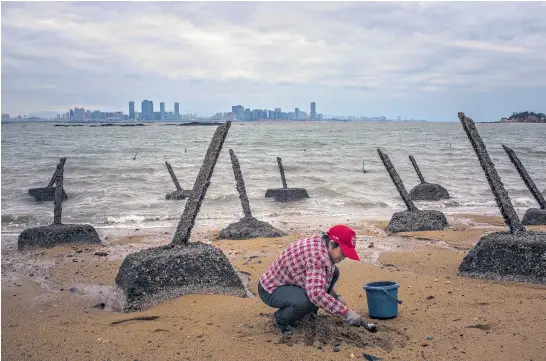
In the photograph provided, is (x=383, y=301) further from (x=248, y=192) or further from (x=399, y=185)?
(x=248, y=192)

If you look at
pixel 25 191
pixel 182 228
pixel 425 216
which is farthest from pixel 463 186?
pixel 182 228

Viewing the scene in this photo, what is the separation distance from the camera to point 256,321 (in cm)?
607

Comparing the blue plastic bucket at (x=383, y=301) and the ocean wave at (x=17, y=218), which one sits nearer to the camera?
the blue plastic bucket at (x=383, y=301)

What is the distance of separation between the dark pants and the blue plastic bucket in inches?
27.3

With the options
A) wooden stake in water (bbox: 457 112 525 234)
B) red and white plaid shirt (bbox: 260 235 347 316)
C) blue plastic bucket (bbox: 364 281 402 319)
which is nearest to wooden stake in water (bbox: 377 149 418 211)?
wooden stake in water (bbox: 457 112 525 234)

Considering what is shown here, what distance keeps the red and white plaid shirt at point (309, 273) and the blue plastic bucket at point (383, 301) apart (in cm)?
61

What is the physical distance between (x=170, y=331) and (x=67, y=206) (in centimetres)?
1502

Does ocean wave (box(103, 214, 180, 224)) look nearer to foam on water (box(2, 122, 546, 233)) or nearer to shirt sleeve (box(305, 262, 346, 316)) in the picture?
foam on water (box(2, 122, 546, 233))

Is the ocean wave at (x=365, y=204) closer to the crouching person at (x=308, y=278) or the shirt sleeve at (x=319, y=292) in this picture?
the crouching person at (x=308, y=278)

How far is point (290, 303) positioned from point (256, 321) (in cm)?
72

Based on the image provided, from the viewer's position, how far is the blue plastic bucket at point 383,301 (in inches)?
233

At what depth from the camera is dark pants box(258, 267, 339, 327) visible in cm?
547

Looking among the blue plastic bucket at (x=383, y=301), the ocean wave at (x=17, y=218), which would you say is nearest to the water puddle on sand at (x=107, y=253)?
the blue plastic bucket at (x=383, y=301)

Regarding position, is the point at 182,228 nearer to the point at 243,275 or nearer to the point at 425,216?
the point at 243,275
